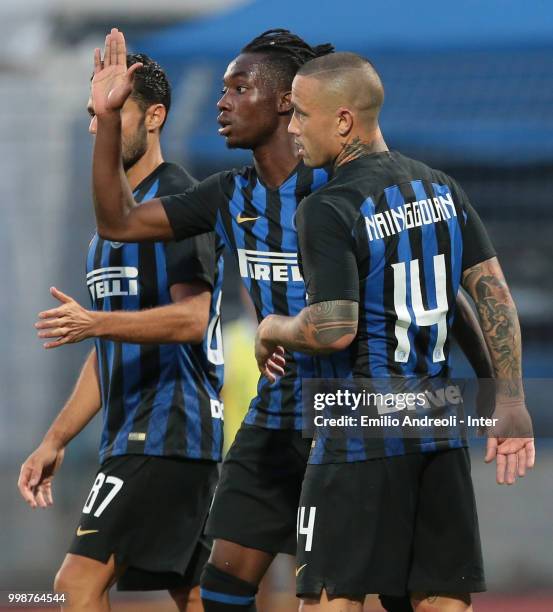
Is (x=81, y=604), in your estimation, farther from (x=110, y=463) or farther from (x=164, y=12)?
(x=164, y=12)

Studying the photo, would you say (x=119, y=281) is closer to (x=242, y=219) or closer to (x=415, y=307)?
(x=242, y=219)

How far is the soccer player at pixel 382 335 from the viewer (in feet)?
11.2

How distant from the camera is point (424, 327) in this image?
357 centimetres

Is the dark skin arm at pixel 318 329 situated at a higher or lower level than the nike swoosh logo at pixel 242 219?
lower

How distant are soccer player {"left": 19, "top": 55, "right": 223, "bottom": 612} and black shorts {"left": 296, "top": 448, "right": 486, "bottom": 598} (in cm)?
93

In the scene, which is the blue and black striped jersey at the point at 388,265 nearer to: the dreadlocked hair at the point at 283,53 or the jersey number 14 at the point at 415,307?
the jersey number 14 at the point at 415,307

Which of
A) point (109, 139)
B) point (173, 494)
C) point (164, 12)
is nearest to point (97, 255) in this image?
point (109, 139)

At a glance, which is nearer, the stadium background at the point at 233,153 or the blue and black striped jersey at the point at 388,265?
the blue and black striped jersey at the point at 388,265

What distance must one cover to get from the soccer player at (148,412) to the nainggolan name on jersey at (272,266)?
0.32m

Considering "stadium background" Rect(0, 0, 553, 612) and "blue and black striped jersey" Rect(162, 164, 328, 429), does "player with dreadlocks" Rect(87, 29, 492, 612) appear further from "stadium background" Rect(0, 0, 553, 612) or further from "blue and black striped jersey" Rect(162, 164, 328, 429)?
"stadium background" Rect(0, 0, 553, 612)

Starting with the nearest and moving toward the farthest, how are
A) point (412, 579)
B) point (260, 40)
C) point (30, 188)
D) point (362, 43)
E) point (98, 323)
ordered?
point (412, 579)
point (98, 323)
point (260, 40)
point (30, 188)
point (362, 43)

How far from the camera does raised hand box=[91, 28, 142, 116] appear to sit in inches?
158

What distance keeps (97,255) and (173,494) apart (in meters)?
0.87

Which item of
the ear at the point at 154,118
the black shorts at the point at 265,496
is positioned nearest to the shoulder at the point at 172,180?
the ear at the point at 154,118
